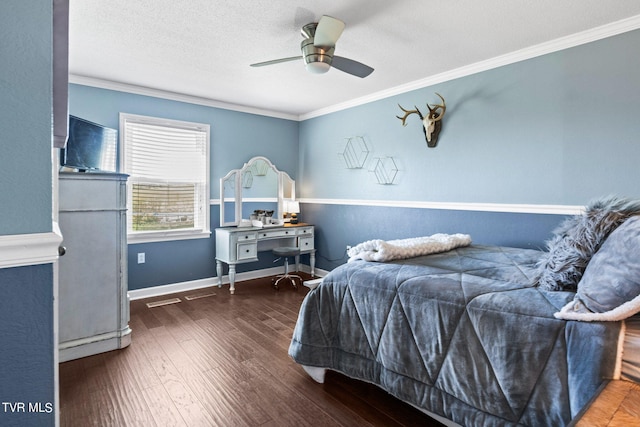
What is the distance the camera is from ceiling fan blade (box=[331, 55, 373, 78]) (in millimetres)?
2535

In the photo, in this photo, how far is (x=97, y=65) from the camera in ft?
10.9

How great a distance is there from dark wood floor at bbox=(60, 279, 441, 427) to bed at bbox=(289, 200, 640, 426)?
180mm

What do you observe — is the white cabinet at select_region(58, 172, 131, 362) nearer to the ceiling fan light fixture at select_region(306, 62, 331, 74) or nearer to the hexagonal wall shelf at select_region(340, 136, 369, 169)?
the ceiling fan light fixture at select_region(306, 62, 331, 74)

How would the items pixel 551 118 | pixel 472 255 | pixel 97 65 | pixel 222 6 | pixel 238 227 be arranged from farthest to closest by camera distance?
pixel 238 227, pixel 97 65, pixel 551 118, pixel 472 255, pixel 222 6

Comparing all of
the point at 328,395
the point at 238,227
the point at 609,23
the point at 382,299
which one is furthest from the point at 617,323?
the point at 238,227

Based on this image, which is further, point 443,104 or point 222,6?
point 443,104

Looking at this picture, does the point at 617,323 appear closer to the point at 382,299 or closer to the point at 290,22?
the point at 382,299

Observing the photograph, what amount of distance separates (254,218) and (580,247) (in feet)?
12.6

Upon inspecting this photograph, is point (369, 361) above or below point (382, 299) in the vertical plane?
below

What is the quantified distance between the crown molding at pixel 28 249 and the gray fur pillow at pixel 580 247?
1.91 meters

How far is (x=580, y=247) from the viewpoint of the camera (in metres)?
1.63

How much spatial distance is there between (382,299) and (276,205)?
3450mm

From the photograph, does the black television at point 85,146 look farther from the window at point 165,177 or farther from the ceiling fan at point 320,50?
the ceiling fan at point 320,50

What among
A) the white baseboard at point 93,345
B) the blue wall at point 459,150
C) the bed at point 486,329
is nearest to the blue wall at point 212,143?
the blue wall at point 459,150
